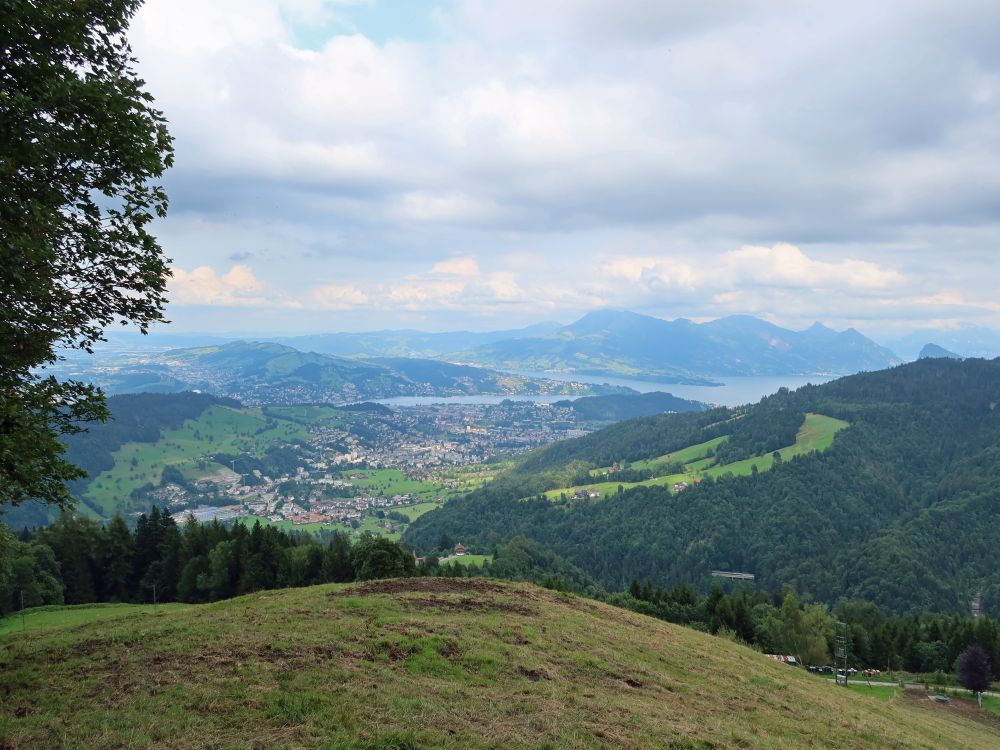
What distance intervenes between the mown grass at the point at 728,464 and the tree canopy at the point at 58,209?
517 feet

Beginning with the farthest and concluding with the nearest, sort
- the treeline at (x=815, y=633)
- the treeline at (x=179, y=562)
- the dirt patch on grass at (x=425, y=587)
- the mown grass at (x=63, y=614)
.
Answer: the treeline at (x=815, y=633)
the treeline at (x=179, y=562)
the mown grass at (x=63, y=614)
the dirt patch on grass at (x=425, y=587)

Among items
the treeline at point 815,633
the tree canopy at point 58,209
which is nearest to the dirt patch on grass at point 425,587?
the tree canopy at point 58,209

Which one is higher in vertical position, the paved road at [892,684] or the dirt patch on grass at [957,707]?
the dirt patch on grass at [957,707]

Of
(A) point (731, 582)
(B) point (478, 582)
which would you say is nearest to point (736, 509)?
(A) point (731, 582)

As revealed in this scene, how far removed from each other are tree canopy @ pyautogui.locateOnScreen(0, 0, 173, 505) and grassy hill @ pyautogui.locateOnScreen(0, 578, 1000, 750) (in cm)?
473

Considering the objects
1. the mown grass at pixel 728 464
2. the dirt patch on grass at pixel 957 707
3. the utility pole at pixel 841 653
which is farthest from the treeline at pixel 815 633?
the mown grass at pixel 728 464

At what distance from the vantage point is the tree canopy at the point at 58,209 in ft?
31.5

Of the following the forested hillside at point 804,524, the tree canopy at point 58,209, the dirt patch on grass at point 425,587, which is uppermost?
the tree canopy at point 58,209

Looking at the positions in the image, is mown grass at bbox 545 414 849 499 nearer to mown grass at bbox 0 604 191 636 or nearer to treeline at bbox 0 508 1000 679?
treeline at bbox 0 508 1000 679

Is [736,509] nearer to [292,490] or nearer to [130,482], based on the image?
[292,490]

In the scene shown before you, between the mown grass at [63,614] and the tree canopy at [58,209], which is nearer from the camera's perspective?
the tree canopy at [58,209]

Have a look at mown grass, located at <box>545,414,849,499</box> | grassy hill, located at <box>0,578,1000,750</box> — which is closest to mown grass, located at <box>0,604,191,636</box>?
grassy hill, located at <box>0,578,1000,750</box>

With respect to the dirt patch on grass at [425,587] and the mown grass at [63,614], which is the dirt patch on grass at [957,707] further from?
the mown grass at [63,614]

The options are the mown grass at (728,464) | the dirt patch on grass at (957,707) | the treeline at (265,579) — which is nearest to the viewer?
the dirt patch on grass at (957,707)
